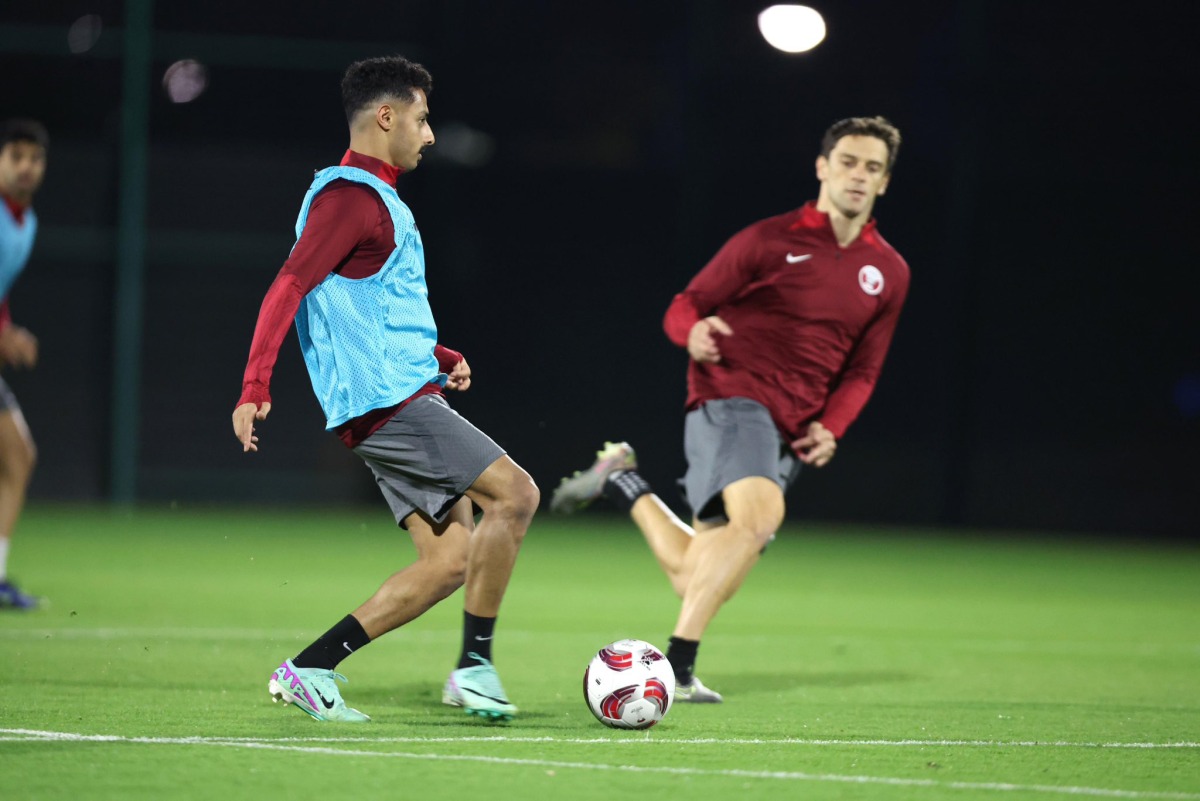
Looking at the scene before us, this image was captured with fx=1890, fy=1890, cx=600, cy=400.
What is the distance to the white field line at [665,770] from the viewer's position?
196 inches

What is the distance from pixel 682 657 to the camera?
22.8 ft

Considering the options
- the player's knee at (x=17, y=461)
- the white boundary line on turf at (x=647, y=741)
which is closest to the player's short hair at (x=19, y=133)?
the player's knee at (x=17, y=461)

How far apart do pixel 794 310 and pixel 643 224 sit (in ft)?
33.1

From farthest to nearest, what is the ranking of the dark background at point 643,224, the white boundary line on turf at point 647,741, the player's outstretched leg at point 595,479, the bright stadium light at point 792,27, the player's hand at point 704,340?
1. the bright stadium light at point 792,27
2. the dark background at point 643,224
3. the player's outstretched leg at point 595,479
4. the player's hand at point 704,340
5. the white boundary line on turf at point 647,741

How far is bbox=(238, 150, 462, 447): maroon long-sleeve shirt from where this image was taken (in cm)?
572

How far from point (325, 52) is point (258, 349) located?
12.5 meters

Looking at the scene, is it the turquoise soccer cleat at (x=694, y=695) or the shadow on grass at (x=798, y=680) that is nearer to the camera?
the turquoise soccer cleat at (x=694, y=695)

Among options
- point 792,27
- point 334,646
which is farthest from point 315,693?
point 792,27

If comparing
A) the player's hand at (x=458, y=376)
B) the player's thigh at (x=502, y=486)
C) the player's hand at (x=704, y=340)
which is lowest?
the player's thigh at (x=502, y=486)

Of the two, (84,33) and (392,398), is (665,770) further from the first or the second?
(84,33)

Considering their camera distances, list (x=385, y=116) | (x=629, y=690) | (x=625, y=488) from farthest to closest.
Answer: (x=625, y=488) < (x=385, y=116) < (x=629, y=690)

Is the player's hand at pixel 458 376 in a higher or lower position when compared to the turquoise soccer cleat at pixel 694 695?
higher

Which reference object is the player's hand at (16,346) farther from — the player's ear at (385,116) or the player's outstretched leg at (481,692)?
the player's outstretched leg at (481,692)

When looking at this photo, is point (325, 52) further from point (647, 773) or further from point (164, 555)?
point (647, 773)
